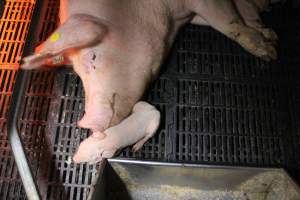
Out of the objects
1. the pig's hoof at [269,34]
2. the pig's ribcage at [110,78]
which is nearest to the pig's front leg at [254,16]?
the pig's hoof at [269,34]

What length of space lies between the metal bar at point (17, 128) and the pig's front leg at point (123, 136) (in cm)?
28

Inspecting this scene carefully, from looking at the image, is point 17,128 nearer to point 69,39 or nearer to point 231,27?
point 69,39

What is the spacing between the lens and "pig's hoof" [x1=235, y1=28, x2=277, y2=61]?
1.69 metres

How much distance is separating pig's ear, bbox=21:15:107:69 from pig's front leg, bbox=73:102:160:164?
13.3 inches

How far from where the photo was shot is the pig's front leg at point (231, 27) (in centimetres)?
169

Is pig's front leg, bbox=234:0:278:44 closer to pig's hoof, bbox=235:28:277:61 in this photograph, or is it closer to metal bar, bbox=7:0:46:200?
pig's hoof, bbox=235:28:277:61

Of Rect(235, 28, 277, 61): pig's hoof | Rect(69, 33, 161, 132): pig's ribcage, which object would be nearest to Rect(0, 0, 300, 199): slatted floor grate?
Rect(235, 28, 277, 61): pig's hoof

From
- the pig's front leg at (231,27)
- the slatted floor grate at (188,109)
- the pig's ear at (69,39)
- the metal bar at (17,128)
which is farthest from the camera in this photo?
the pig's front leg at (231,27)

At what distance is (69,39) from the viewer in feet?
4.36

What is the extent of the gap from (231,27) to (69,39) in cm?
80

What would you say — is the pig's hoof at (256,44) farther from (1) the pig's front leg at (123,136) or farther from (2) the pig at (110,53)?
(1) the pig's front leg at (123,136)

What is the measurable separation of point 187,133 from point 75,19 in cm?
66

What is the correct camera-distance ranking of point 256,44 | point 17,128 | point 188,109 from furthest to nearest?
point 256,44, point 188,109, point 17,128

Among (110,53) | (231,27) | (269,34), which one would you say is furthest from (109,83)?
(269,34)
